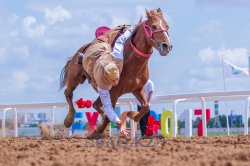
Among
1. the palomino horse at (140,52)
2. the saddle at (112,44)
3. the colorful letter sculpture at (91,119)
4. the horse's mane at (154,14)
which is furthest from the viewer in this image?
the colorful letter sculpture at (91,119)

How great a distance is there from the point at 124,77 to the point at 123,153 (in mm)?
2803

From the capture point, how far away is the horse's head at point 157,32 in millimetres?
8438

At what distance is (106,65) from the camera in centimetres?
866

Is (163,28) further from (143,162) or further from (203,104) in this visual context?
(143,162)

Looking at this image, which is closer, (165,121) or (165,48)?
(165,48)

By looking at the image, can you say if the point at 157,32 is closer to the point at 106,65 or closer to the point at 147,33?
the point at 147,33

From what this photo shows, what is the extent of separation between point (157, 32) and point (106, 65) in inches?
32.8

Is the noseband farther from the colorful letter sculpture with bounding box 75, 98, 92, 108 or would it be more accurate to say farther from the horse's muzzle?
the colorful letter sculpture with bounding box 75, 98, 92, 108

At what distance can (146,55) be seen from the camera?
8922 millimetres

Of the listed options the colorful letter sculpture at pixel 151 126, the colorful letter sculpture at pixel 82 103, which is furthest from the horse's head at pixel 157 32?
the colorful letter sculpture at pixel 82 103

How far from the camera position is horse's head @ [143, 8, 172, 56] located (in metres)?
8.44

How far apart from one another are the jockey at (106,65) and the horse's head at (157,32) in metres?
0.53

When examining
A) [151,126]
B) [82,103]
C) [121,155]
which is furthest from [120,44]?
[121,155]

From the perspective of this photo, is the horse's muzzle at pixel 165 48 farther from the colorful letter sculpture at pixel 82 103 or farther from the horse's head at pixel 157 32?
the colorful letter sculpture at pixel 82 103
